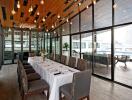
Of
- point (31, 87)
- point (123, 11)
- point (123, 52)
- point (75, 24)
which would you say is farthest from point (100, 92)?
point (75, 24)

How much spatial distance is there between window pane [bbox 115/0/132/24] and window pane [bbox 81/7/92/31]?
5.01 feet

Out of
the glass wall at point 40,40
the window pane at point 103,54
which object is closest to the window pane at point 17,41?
the glass wall at point 40,40

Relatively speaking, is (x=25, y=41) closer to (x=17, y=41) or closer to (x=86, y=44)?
(x=17, y=41)

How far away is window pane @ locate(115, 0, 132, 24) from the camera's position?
13.3 feet

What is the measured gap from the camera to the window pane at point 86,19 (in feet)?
19.1

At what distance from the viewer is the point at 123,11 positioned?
430 centimetres

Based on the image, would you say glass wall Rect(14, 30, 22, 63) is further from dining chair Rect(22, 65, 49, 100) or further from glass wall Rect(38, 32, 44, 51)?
dining chair Rect(22, 65, 49, 100)

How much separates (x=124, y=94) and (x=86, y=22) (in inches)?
152

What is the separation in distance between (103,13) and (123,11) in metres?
1.02

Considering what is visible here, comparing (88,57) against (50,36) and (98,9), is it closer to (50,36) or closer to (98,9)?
(98,9)

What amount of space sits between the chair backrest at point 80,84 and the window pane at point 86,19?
146 inches

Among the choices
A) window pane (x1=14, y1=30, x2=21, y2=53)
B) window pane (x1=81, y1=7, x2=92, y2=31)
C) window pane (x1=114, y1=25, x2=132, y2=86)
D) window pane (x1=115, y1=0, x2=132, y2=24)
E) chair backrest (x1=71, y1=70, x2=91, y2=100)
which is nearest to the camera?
chair backrest (x1=71, y1=70, x2=91, y2=100)

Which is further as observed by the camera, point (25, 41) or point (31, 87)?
point (25, 41)

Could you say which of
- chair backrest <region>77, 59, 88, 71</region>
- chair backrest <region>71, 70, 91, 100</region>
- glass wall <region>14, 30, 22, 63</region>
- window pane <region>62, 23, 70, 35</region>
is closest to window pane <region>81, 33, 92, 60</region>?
window pane <region>62, 23, 70, 35</region>
